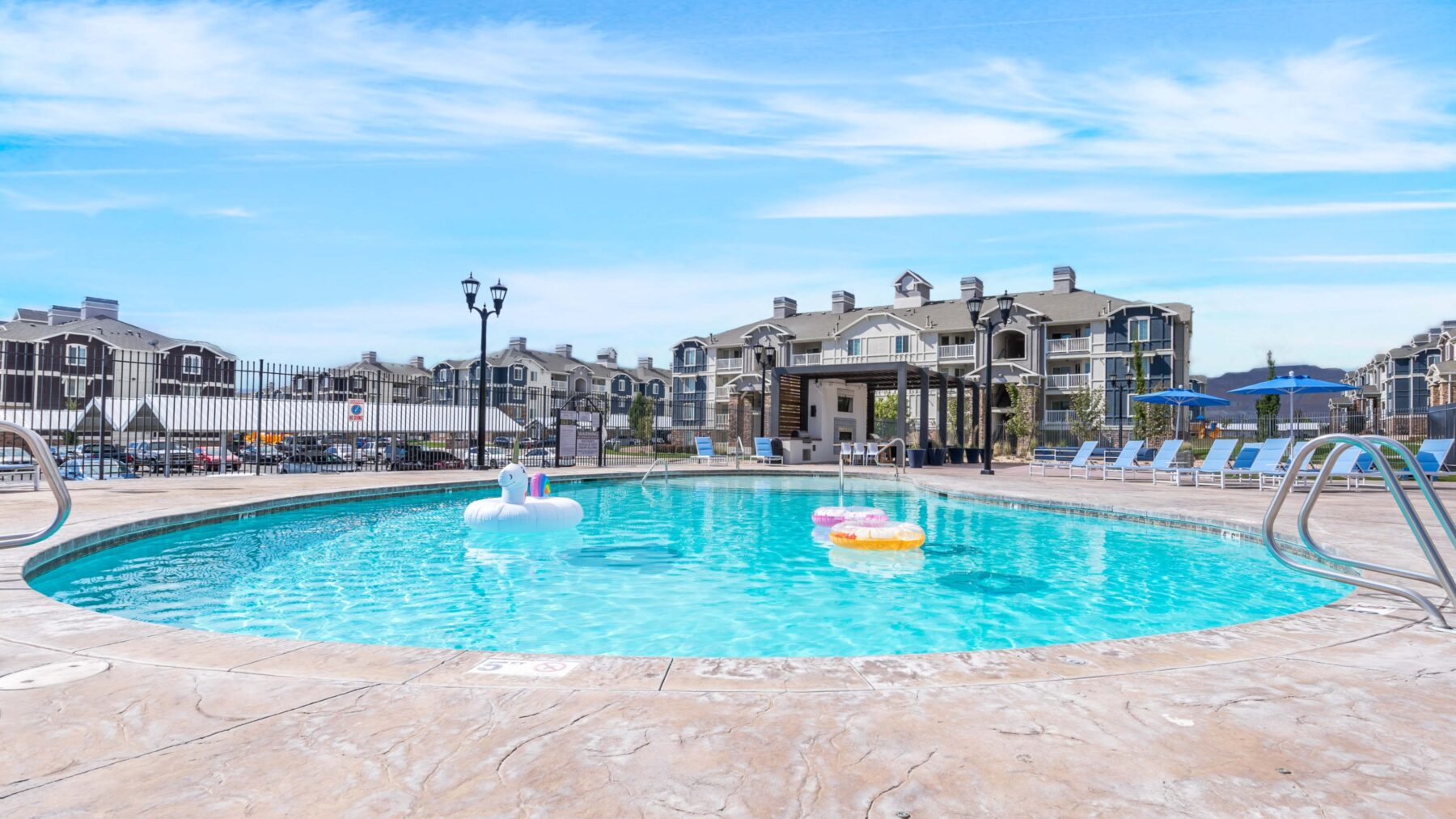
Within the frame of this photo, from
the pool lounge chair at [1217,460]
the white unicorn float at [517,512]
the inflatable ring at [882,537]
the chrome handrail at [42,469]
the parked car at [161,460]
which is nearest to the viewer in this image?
the chrome handrail at [42,469]

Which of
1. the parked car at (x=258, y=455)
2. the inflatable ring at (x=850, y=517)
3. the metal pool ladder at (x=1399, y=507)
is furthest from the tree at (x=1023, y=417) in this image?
the metal pool ladder at (x=1399, y=507)

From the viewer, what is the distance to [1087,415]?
38625 mm

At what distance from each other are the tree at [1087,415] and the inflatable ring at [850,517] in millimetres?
31417

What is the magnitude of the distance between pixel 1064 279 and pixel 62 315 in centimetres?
7417

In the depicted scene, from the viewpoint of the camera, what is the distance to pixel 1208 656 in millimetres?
3730

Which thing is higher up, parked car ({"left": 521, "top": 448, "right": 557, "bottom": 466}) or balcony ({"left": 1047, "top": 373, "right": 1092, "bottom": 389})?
balcony ({"left": 1047, "top": 373, "right": 1092, "bottom": 389})

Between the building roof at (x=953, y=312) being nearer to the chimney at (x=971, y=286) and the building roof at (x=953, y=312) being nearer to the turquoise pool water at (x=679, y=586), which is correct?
the chimney at (x=971, y=286)

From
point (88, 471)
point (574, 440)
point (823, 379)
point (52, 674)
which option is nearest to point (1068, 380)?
point (823, 379)

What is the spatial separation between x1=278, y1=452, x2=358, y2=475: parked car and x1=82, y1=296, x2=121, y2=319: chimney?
175ft

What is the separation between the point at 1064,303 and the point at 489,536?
147 ft

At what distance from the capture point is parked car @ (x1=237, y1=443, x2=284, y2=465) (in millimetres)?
18028

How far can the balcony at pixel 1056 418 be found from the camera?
147 feet


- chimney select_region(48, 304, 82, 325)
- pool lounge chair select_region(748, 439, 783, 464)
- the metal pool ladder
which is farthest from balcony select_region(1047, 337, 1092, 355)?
chimney select_region(48, 304, 82, 325)

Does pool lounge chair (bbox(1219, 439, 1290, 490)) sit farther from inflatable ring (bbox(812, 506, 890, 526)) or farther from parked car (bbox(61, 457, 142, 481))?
parked car (bbox(61, 457, 142, 481))
